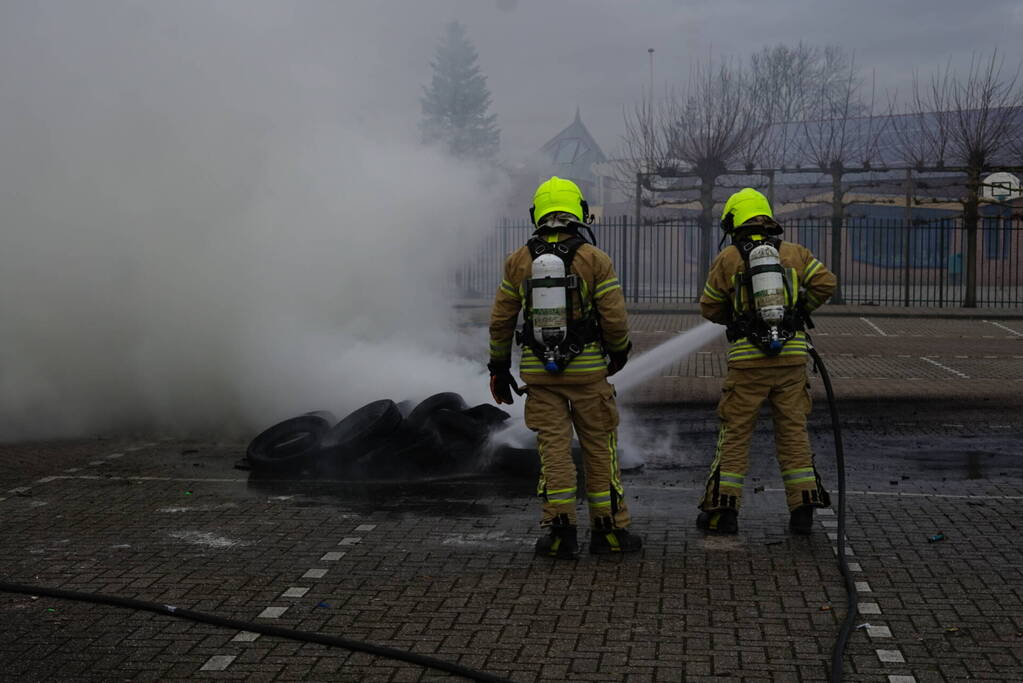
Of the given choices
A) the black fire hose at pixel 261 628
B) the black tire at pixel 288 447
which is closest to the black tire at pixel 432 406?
the black tire at pixel 288 447

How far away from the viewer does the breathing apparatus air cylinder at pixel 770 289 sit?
18.8ft

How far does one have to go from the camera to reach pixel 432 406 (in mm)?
7719

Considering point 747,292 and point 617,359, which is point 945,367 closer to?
point 747,292

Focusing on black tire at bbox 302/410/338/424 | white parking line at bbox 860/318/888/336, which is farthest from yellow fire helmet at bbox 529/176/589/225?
white parking line at bbox 860/318/888/336

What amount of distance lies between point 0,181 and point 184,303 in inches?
67.8

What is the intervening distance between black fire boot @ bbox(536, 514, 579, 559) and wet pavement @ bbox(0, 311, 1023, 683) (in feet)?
0.32

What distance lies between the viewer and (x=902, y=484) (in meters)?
7.15

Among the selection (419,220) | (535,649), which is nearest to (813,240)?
(419,220)

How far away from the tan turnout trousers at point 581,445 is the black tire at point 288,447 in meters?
2.40

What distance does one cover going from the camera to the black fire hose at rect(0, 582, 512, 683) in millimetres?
4008

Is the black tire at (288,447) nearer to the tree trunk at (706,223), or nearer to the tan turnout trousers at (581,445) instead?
the tan turnout trousers at (581,445)

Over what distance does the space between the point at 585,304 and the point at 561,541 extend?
116 centimetres

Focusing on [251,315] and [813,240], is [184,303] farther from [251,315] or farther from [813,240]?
[813,240]

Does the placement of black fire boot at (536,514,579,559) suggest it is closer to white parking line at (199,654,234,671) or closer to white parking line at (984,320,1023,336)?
white parking line at (199,654,234,671)
